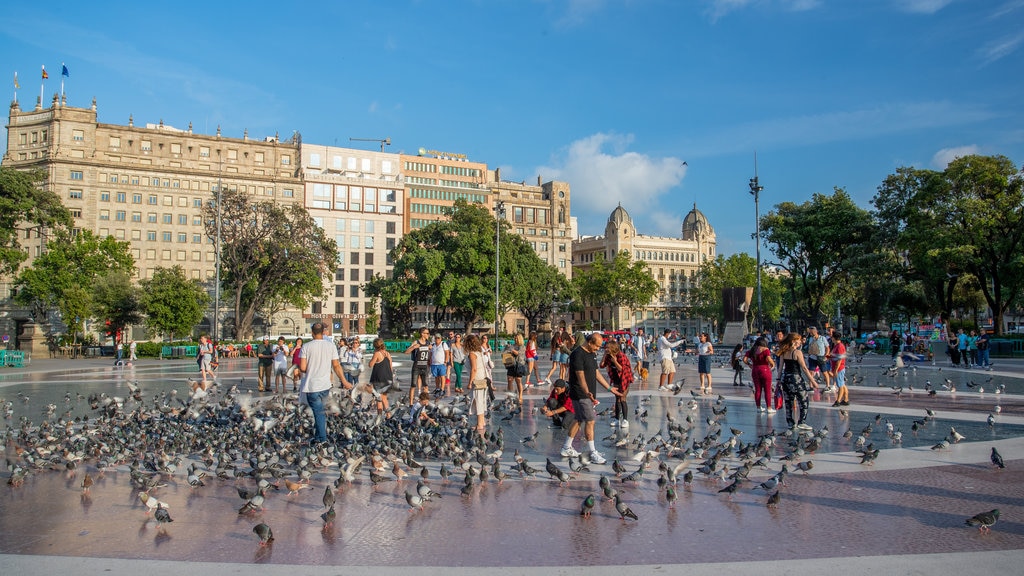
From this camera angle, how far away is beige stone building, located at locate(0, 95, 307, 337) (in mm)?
76750

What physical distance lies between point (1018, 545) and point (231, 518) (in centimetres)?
690

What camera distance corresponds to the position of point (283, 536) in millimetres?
6266

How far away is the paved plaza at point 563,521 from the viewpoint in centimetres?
552

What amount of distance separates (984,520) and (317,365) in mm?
7878

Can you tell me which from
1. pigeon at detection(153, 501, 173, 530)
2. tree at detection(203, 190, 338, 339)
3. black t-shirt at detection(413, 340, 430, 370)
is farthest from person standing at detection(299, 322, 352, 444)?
tree at detection(203, 190, 338, 339)

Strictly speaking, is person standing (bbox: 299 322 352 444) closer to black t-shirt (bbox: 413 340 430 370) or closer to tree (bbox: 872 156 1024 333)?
black t-shirt (bbox: 413 340 430 370)

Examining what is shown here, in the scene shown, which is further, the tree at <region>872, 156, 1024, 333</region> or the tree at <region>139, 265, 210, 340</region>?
the tree at <region>139, 265, 210, 340</region>

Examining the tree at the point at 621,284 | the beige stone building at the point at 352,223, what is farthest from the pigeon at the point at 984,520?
the tree at the point at 621,284

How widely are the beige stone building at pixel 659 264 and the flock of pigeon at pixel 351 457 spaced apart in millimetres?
102736

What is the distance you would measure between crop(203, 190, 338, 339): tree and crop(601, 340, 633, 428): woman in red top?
46.3m

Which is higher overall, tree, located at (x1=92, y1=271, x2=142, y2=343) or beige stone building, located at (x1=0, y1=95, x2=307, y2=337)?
beige stone building, located at (x1=0, y1=95, x2=307, y2=337)

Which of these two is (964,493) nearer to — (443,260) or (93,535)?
(93,535)

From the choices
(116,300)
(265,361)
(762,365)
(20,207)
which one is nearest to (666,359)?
(762,365)

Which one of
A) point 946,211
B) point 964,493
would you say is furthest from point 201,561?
point 946,211
